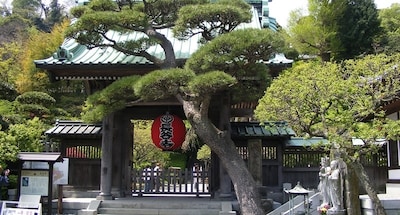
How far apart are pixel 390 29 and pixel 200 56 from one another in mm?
38870

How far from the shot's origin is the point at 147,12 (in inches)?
479

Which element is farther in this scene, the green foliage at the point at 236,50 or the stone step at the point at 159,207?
the stone step at the point at 159,207

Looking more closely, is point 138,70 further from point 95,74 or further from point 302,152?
point 302,152

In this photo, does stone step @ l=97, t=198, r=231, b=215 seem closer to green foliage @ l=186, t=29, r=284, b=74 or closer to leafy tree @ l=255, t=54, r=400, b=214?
green foliage @ l=186, t=29, r=284, b=74

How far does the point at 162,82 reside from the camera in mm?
10125

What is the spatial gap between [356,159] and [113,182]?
26.2 feet

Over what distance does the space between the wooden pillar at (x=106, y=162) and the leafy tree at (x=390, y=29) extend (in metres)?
24.8

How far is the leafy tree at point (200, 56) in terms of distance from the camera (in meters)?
10.0

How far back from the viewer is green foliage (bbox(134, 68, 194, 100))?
997cm

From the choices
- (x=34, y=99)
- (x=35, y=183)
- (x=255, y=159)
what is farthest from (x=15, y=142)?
(x=34, y=99)

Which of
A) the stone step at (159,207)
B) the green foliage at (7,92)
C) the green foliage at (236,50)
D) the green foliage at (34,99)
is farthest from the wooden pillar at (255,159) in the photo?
the green foliage at (7,92)

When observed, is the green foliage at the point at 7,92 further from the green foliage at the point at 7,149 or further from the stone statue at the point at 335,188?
the stone statue at the point at 335,188

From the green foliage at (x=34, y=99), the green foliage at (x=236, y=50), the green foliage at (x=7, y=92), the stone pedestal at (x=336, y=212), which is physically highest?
the green foliage at (x=7, y=92)

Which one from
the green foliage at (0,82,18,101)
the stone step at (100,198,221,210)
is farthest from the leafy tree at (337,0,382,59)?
the stone step at (100,198,221,210)
